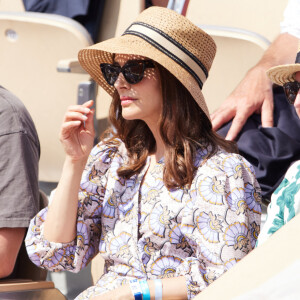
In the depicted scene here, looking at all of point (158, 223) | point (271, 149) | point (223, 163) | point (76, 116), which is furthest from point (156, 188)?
point (271, 149)

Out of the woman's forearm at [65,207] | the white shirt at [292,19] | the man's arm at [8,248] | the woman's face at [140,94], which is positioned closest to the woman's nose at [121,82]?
the woman's face at [140,94]

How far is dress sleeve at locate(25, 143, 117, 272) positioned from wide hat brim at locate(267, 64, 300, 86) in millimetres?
674

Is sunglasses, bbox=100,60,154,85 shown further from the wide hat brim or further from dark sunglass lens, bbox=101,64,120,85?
the wide hat brim

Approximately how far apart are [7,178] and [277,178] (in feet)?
3.30

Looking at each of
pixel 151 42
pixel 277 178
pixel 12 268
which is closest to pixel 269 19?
pixel 277 178

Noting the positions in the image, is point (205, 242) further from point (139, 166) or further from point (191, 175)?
point (139, 166)

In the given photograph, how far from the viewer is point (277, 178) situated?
2631 millimetres

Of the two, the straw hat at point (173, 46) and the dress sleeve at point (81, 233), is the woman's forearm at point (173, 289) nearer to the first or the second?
the dress sleeve at point (81, 233)

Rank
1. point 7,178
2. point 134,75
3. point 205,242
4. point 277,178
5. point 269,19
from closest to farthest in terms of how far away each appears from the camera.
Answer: point 205,242
point 134,75
point 7,178
point 277,178
point 269,19

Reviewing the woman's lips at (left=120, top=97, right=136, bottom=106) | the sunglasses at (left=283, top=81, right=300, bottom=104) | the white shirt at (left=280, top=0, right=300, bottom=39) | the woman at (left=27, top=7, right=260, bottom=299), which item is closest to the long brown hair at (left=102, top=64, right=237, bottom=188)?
the woman at (left=27, top=7, right=260, bottom=299)

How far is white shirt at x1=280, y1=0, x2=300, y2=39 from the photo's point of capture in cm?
302

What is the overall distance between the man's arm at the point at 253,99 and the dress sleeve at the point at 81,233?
62 centimetres

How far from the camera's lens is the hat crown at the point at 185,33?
2.30m

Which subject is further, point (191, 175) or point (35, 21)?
point (35, 21)
